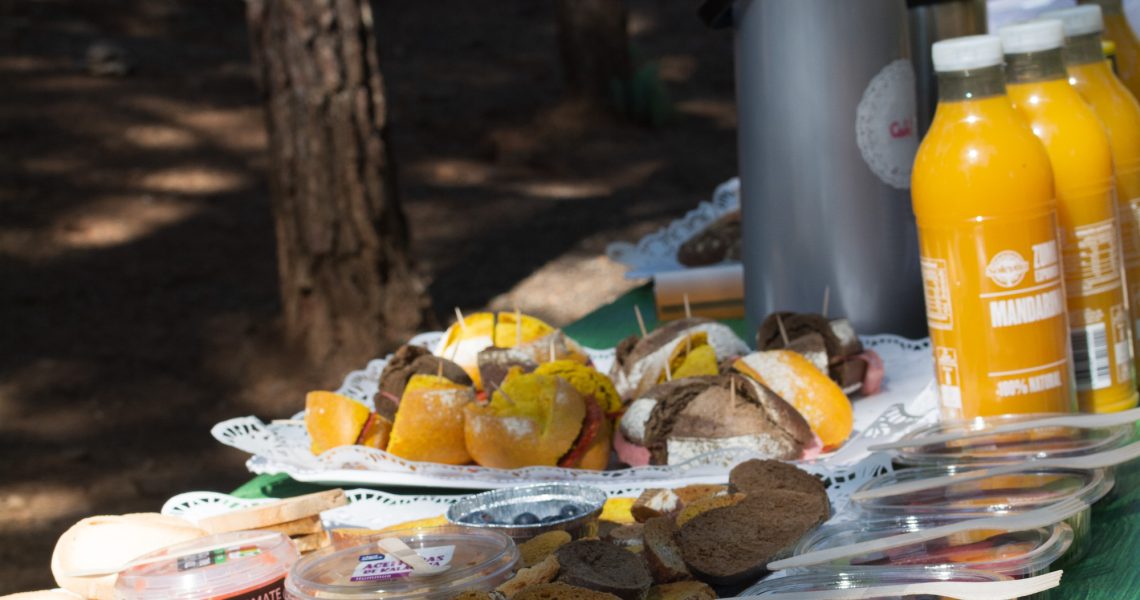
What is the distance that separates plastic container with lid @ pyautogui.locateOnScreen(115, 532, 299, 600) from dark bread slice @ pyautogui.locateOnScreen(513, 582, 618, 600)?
0.61 feet

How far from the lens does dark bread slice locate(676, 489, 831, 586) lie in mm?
810

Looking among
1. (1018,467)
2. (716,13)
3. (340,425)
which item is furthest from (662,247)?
(1018,467)

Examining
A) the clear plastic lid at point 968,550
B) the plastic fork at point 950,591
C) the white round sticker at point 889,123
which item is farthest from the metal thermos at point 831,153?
the plastic fork at point 950,591

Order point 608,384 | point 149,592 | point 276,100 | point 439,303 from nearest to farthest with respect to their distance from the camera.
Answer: point 149,592 < point 608,384 < point 276,100 < point 439,303

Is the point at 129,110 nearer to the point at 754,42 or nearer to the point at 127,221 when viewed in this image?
the point at 127,221

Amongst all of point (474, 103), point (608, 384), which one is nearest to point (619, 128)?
point (474, 103)

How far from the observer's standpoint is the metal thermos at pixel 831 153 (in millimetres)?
1318

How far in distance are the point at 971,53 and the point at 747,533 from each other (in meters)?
0.43

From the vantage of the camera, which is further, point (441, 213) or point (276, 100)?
point (441, 213)

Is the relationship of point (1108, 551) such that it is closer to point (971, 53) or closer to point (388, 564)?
point (971, 53)

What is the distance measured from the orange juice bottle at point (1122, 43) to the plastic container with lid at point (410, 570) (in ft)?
3.02

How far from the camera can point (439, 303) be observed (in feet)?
15.9

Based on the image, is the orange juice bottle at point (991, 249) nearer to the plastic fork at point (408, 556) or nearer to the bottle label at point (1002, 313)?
the bottle label at point (1002, 313)

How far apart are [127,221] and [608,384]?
14.6 feet
